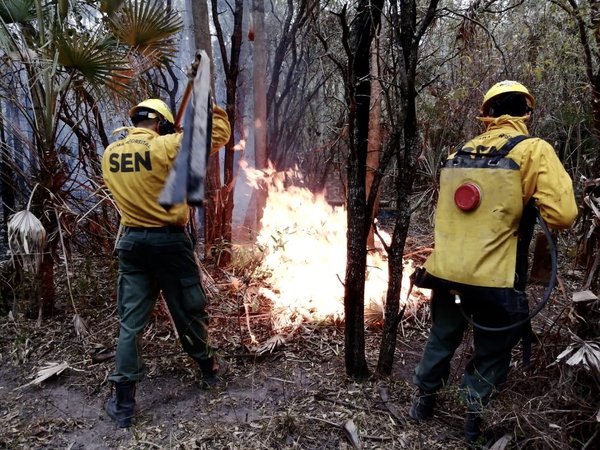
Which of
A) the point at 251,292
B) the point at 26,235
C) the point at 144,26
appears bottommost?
the point at 251,292

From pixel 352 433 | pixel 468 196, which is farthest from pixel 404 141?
pixel 352 433

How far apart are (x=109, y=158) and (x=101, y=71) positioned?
1407 mm

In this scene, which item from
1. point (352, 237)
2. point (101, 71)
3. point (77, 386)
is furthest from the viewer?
point (101, 71)

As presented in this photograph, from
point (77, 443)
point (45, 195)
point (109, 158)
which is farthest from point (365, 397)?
point (45, 195)

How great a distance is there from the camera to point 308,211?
6.54 m

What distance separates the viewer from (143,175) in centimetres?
306

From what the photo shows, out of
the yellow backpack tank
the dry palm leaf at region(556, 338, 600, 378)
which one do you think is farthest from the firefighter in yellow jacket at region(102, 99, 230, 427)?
the dry palm leaf at region(556, 338, 600, 378)

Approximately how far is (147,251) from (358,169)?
1.61m

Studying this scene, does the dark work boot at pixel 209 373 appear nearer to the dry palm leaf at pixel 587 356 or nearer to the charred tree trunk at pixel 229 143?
the charred tree trunk at pixel 229 143

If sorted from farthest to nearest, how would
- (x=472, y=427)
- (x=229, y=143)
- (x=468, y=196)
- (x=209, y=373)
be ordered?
1. (x=229, y=143)
2. (x=209, y=373)
3. (x=472, y=427)
4. (x=468, y=196)

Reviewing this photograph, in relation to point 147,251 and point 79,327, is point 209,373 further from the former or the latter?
point 79,327

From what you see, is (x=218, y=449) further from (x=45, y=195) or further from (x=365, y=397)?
(x=45, y=195)

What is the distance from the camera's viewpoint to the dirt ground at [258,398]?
269 centimetres

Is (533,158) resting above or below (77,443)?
above
